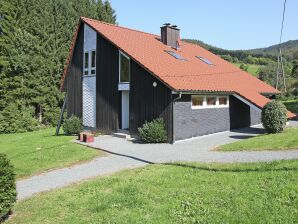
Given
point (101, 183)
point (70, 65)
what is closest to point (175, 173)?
point (101, 183)

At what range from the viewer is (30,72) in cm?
3556

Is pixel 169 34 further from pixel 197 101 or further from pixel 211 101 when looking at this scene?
pixel 197 101

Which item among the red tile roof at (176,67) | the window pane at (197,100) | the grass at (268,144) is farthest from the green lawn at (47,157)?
the window pane at (197,100)

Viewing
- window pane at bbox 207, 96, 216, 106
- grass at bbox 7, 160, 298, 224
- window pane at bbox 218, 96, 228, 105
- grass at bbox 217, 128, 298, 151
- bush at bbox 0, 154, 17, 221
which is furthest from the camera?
window pane at bbox 218, 96, 228, 105

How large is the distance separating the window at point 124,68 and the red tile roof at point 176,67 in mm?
602

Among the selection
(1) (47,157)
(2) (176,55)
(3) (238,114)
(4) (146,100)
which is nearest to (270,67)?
(3) (238,114)

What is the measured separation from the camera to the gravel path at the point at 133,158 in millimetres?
11039

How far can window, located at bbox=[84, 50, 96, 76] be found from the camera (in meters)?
22.3

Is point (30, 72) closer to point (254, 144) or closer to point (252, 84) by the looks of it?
point (252, 84)

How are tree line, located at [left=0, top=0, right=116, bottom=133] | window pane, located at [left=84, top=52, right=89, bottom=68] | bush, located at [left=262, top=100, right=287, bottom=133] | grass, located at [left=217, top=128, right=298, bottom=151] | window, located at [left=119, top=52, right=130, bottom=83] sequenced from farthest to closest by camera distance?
tree line, located at [left=0, top=0, right=116, bottom=133] → window pane, located at [left=84, top=52, right=89, bottom=68] → window, located at [left=119, top=52, right=130, bottom=83] → bush, located at [left=262, top=100, right=287, bottom=133] → grass, located at [left=217, top=128, right=298, bottom=151]

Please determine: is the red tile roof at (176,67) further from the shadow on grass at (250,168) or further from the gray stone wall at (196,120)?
the shadow on grass at (250,168)

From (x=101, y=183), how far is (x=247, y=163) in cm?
469

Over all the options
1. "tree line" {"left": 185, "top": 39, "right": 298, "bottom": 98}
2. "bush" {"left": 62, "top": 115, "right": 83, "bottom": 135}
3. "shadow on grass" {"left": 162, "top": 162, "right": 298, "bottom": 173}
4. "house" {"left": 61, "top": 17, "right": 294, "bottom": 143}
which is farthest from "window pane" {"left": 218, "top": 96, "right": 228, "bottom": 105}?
"tree line" {"left": 185, "top": 39, "right": 298, "bottom": 98}

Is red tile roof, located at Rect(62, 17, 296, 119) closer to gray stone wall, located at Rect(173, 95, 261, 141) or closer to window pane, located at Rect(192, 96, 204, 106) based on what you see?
window pane, located at Rect(192, 96, 204, 106)
